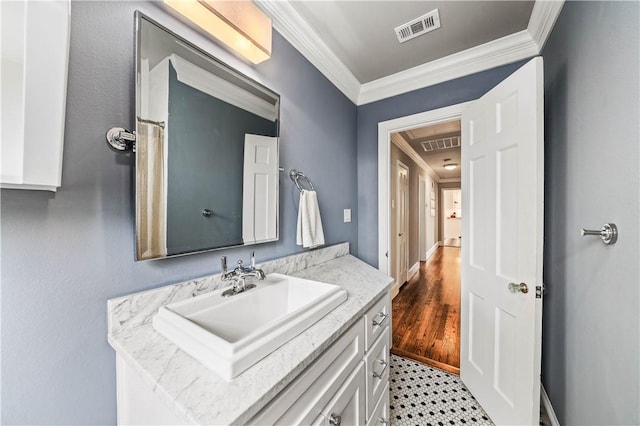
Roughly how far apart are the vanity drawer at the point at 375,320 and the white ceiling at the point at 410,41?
162cm

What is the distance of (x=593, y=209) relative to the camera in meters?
0.95

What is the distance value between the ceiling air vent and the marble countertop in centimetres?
165

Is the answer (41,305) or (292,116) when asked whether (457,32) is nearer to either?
(292,116)

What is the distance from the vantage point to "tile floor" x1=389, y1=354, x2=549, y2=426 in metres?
1.44

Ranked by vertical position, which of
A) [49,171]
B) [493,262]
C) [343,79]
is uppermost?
[343,79]

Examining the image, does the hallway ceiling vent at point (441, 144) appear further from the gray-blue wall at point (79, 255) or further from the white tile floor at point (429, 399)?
the gray-blue wall at point (79, 255)

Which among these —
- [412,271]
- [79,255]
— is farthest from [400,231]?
[79,255]

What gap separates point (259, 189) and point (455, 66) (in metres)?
1.73

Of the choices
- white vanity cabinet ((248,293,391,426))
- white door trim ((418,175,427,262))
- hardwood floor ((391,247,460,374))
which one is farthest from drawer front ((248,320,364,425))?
white door trim ((418,175,427,262))

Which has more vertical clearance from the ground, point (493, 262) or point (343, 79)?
point (343, 79)

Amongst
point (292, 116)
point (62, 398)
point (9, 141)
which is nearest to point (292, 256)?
point (292, 116)

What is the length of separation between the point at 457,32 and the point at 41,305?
7.77ft

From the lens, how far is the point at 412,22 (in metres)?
→ 1.49

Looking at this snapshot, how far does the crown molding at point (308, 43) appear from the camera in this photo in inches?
51.8
